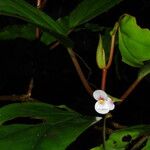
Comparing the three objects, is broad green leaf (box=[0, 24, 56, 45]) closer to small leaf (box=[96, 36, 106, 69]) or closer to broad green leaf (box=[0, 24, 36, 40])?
broad green leaf (box=[0, 24, 36, 40])

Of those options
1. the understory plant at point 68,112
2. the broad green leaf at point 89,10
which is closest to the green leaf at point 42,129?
the understory plant at point 68,112

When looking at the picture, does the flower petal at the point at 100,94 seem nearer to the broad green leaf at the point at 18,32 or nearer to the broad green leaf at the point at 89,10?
the broad green leaf at the point at 89,10

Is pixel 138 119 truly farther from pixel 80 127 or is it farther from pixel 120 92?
pixel 80 127

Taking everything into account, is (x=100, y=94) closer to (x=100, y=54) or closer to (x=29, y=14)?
(x=100, y=54)

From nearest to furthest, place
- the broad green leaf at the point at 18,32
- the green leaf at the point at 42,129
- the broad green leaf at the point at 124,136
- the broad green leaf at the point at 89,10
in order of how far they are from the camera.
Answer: the green leaf at the point at 42,129 → the broad green leaf at the point at 124,136 → the broad green leaf at the point at 89,10 → the broad green leaf at the point at 18,32

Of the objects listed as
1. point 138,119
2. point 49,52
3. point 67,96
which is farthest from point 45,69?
point 138,119

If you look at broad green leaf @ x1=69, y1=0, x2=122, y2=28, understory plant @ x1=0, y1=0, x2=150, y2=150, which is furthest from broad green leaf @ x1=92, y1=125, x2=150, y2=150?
broad green leaf @ x1=69, y1=0, x2=122, y2=28

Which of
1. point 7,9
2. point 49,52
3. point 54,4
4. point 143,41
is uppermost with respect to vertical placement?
point 54,4

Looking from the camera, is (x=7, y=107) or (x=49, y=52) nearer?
(x=7, y=107)
